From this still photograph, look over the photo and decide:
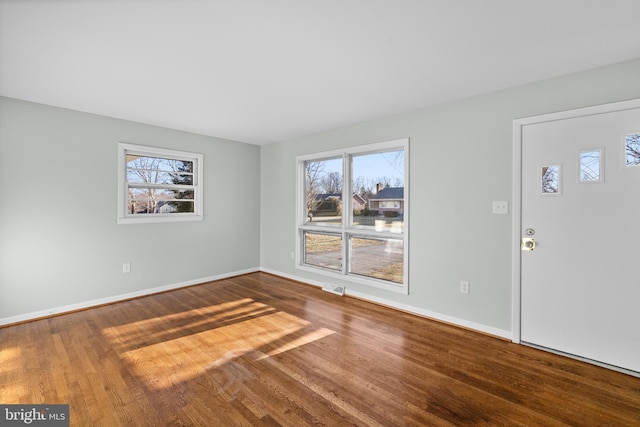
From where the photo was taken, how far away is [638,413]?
5.91 ft

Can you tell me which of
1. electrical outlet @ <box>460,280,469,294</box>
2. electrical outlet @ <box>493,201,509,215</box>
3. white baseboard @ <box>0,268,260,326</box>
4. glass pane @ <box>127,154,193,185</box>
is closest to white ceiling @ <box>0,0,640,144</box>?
glass pane @ <box>127,154,193,185</box>

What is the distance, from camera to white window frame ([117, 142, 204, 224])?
385 centimetres

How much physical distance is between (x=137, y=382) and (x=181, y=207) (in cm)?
291

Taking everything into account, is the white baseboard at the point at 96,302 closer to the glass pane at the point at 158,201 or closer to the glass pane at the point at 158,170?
the glass pane at the point at 158,201

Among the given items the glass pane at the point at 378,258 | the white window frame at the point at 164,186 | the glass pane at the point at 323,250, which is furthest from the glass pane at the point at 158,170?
the glass pane at the point at 378,258

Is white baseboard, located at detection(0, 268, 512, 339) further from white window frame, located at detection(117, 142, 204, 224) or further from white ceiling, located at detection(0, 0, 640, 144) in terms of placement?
white ceiling, located at detection(0, 0, 640, 144)

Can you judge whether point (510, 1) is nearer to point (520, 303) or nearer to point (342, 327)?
point (520, 303)

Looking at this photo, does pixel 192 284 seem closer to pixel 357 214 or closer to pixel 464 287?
pixel 357 214

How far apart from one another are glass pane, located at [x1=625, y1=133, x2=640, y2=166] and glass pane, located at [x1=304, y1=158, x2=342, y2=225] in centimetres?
301

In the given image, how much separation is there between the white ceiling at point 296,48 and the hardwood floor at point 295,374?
2.47 metres

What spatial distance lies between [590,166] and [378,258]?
2374mm

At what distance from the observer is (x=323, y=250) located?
4730mm

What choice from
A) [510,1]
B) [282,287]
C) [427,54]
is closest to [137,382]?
[282,287]

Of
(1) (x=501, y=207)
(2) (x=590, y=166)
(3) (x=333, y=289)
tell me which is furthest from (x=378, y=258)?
(2) (x=590, y=166)
